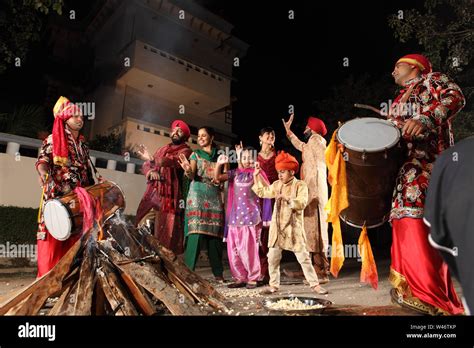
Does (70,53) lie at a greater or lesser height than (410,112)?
greater

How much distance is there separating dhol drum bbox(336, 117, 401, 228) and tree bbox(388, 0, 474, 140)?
4.85m

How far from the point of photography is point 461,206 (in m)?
1.32

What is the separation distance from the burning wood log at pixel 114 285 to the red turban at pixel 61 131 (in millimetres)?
790

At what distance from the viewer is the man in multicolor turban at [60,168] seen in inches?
136

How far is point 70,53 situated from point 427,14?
510 inches

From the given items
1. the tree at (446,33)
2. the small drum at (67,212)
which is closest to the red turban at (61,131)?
the small drum at (67,212)

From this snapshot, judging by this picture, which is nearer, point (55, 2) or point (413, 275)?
point (413, 275)

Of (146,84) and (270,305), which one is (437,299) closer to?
(270,305)

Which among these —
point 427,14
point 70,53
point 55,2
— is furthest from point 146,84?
point 427,14

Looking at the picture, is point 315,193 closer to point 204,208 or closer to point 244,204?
point 244,204

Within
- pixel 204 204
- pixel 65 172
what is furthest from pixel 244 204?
pixel 65 172

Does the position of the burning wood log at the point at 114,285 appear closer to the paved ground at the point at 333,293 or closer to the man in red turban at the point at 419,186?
the paved ground at the point at 333,293

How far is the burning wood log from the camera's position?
2.60 meters
